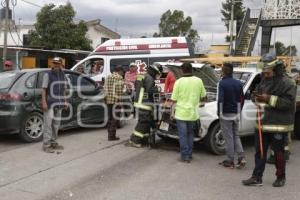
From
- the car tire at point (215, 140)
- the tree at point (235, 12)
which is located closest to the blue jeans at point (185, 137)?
the car tire at point (215, 140)

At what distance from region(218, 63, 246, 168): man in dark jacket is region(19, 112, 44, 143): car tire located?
3.85 m

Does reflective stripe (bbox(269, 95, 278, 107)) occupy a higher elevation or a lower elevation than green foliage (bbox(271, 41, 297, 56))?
lower

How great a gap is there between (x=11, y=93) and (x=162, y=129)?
119 inches

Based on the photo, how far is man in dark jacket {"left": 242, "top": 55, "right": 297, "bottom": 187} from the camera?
19.9 feet

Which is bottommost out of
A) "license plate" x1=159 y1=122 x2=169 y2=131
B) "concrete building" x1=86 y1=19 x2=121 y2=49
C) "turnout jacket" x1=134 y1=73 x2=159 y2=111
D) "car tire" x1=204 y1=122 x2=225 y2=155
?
"car tire" x1=204 y1=122 x2=225 y2=155

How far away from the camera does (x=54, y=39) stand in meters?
32.9

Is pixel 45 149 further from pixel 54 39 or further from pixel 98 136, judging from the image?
pixel 54 39

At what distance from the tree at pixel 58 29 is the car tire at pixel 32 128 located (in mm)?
23380

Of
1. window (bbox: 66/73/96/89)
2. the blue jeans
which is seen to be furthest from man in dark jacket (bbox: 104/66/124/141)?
the blue jeans

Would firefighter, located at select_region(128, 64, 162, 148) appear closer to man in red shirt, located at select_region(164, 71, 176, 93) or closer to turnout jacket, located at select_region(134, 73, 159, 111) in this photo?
turnout jacket, located at select_region(134, 73, 159, 111)

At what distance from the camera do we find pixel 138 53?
1712cm

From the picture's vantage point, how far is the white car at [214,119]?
8.16 m

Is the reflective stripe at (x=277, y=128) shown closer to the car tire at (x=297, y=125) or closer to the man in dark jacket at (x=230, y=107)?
the man in dark jacket at (x=230, y=107)

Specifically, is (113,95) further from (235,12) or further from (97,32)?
(235,12)
